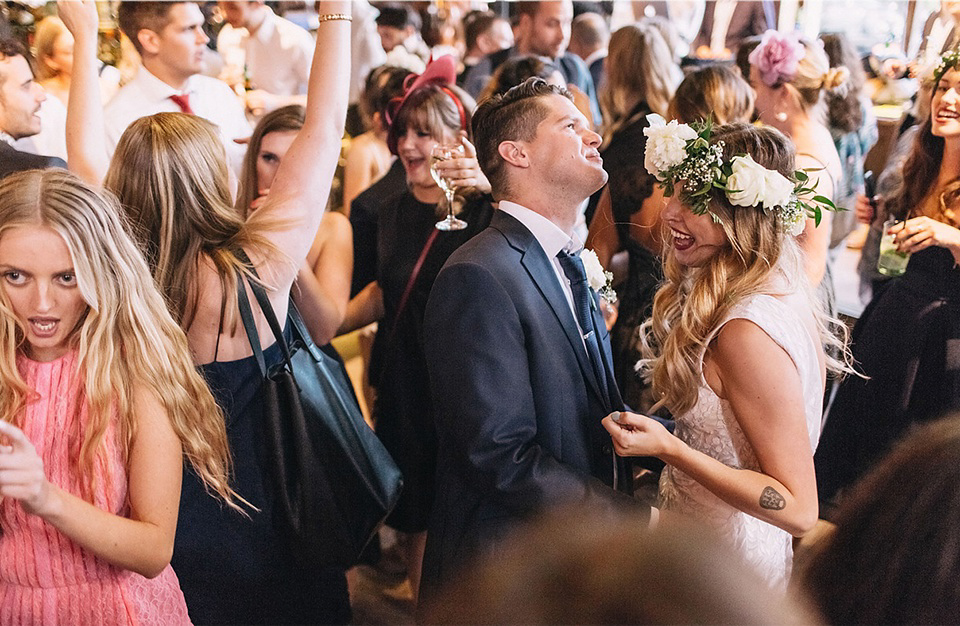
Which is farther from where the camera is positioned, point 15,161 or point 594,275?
point 15,161

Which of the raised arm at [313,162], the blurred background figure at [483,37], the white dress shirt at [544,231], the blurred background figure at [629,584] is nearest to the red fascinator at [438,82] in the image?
the raised arm at [313,162]

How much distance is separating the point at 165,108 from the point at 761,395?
106 inches

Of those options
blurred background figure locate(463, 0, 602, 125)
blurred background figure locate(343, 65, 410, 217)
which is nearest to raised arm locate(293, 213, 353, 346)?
blurred background figure locate(343, 65, 410, 217)

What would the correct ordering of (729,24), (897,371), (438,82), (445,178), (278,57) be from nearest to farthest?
1. (445,178)
2. (897,371)
3. (438,82)
4. (278,57)
5. (729,24)

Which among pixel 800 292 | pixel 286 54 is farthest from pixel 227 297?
pixel 286 54

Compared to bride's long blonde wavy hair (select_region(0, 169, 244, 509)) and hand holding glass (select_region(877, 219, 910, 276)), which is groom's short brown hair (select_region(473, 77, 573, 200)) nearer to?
bride's long blonde wavy hair (select_region(0, 169, 244, 509))

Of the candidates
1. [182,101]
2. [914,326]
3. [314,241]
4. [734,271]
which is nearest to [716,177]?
[734,271]

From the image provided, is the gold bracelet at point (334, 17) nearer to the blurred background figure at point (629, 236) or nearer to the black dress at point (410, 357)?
the black dress at point (410, 357)

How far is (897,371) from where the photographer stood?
2.84 m

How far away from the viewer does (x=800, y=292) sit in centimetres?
184

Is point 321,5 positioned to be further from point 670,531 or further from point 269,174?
point 670,531

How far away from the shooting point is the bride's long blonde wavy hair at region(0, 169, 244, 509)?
1516 mm

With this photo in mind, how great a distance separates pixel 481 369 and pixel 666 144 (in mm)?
653

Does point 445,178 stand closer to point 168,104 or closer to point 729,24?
point 168,104
